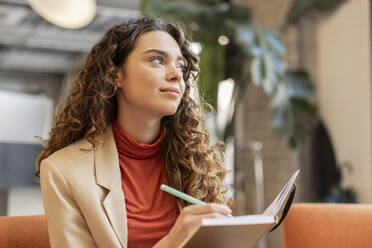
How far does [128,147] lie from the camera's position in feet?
5.08

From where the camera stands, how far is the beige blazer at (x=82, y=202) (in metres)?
1.30

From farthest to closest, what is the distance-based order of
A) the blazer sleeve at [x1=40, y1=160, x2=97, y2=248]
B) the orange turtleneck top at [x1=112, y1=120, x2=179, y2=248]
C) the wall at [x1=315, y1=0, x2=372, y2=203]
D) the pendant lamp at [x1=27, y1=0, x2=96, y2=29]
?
the wall at [x1=315, y1=0, x2=372, y2=203] → the pendant lamp at [x1=27, y1=0, x2=96, y2=29] → the orange turtleneck top at [x1=112, y1=120, x2=179, y2=248] → the blazer sleeve at [x1=40, y1=160, x2=97, y2=248]

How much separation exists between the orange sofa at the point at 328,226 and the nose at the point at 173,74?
1.72 feet

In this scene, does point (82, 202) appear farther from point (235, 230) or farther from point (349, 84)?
point (349, 84)

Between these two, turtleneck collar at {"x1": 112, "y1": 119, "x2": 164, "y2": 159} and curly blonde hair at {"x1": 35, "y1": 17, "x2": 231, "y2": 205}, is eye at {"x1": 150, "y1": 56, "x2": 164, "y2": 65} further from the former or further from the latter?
turtleneck collar at {"x1": 112, "y1": 119, "x2": 164, "y2": 159}

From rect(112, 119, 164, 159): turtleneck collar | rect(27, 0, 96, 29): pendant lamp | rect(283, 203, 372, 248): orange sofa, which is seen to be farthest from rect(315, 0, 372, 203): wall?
rect(112, 119, 164, 159): turtleneck collar

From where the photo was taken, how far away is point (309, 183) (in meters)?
4.59

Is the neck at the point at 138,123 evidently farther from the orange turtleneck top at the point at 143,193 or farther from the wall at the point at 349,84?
the wall at the point at 349,84

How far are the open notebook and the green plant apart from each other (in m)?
2.50

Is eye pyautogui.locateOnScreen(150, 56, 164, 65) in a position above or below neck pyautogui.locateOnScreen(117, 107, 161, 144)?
above

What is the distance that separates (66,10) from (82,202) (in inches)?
97.0

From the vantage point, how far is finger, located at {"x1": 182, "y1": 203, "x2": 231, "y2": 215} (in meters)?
1.12

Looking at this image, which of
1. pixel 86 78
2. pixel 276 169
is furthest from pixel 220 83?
pixel 86 78

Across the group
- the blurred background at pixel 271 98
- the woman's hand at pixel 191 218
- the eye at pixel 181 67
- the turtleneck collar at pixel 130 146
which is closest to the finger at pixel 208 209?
the woman's hand at pixel 191 218
